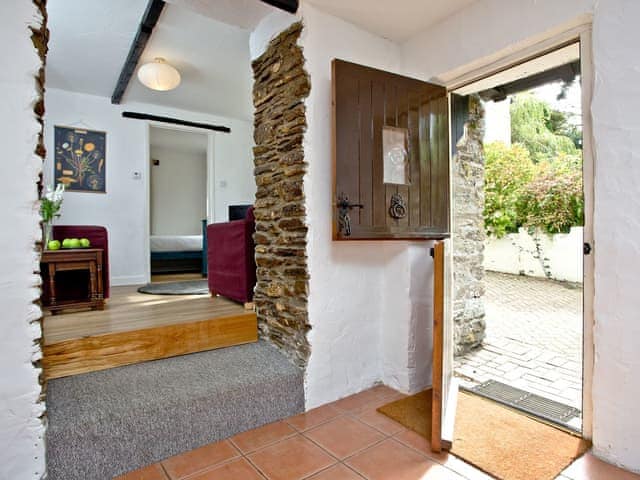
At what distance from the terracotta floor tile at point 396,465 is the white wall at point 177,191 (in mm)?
7346

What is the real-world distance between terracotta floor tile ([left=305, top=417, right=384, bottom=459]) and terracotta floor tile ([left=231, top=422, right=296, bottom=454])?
131 millimetres

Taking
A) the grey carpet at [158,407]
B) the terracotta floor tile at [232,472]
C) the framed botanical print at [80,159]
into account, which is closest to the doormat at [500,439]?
the grey carpet at [158,407]

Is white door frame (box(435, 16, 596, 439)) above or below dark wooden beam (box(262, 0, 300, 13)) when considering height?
below

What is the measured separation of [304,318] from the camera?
220cm

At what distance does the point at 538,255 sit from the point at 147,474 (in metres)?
4.94

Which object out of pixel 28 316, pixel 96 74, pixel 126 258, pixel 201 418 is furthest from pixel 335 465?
pixel 96 74

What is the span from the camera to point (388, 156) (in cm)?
221

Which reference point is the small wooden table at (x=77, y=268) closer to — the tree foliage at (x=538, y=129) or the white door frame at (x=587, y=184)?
the white door frame at (x=587, y=184)

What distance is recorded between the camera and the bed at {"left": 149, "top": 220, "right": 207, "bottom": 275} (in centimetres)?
555

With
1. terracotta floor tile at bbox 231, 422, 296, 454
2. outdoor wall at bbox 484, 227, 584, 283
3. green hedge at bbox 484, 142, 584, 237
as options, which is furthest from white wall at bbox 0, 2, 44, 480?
green hedge at bbox 484, 142, 584, 237

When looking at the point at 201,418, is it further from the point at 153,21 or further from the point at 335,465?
the point at 153,21

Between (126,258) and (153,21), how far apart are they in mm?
2957

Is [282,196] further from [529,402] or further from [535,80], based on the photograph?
[535,80]

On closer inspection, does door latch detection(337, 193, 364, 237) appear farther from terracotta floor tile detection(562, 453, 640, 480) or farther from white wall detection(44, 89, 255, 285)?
white wall detection(44, 89, 255, 285)
